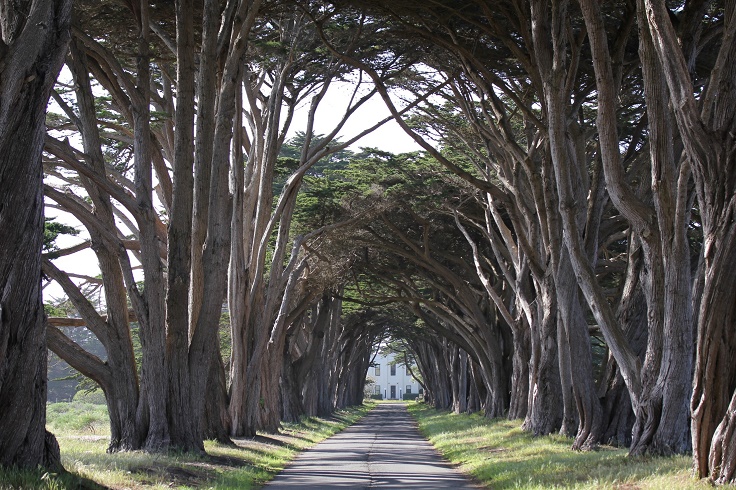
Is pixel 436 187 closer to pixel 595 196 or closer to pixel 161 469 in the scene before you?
pixel 595 196

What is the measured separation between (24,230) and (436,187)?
17.0 metres

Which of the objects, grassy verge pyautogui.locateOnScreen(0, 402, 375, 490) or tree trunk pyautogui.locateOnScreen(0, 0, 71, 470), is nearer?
grassy verge pyautogui.locateOnScreen(0, 402, 375, 490)

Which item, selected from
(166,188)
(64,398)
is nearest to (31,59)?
(166,188)

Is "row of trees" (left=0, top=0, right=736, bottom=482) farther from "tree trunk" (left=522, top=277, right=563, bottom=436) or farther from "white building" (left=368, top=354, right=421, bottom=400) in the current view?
"white building" (left=368, top=354, right=421, bottom=400)

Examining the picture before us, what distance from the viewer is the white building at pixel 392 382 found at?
13488 centimetres

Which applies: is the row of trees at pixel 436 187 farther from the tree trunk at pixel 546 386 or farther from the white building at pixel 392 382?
the white building at pixel 392 382

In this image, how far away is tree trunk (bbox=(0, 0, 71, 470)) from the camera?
7.98 meters

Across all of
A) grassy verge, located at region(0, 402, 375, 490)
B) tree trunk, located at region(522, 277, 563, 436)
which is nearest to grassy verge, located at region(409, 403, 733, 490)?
tree trunk, located at region(522, 277, 563, 436)

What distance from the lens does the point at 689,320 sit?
11047 mm

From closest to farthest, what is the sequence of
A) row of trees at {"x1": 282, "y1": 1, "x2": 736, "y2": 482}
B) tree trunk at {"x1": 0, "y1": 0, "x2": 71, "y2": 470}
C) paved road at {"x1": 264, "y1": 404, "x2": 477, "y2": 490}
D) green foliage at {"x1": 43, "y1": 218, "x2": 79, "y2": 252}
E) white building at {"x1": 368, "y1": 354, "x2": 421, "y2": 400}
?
tree trunk at {"x1": 0, "y1": 0, "x2": 71, "y2": 470}, row of trees at {"x1": 282, "y1": 1, "x2": 736, "y2": 482}, paved road at {"x1": 264, "y1": 404, "x2": 477, "y2": 490}, green foliage at {"x1": 43, "y1": 218, "x2": 79, "y2": 252}, white building at {"x1": 368, "y1": 354, "x2": 421, "y2": 400}

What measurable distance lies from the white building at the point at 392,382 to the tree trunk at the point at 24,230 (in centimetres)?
12620

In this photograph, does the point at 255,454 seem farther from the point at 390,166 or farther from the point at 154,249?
the point at 390,166

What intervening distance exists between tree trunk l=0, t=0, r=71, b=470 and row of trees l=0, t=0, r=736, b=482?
0.11 m

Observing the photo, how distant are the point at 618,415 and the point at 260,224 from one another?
27.4 feet
